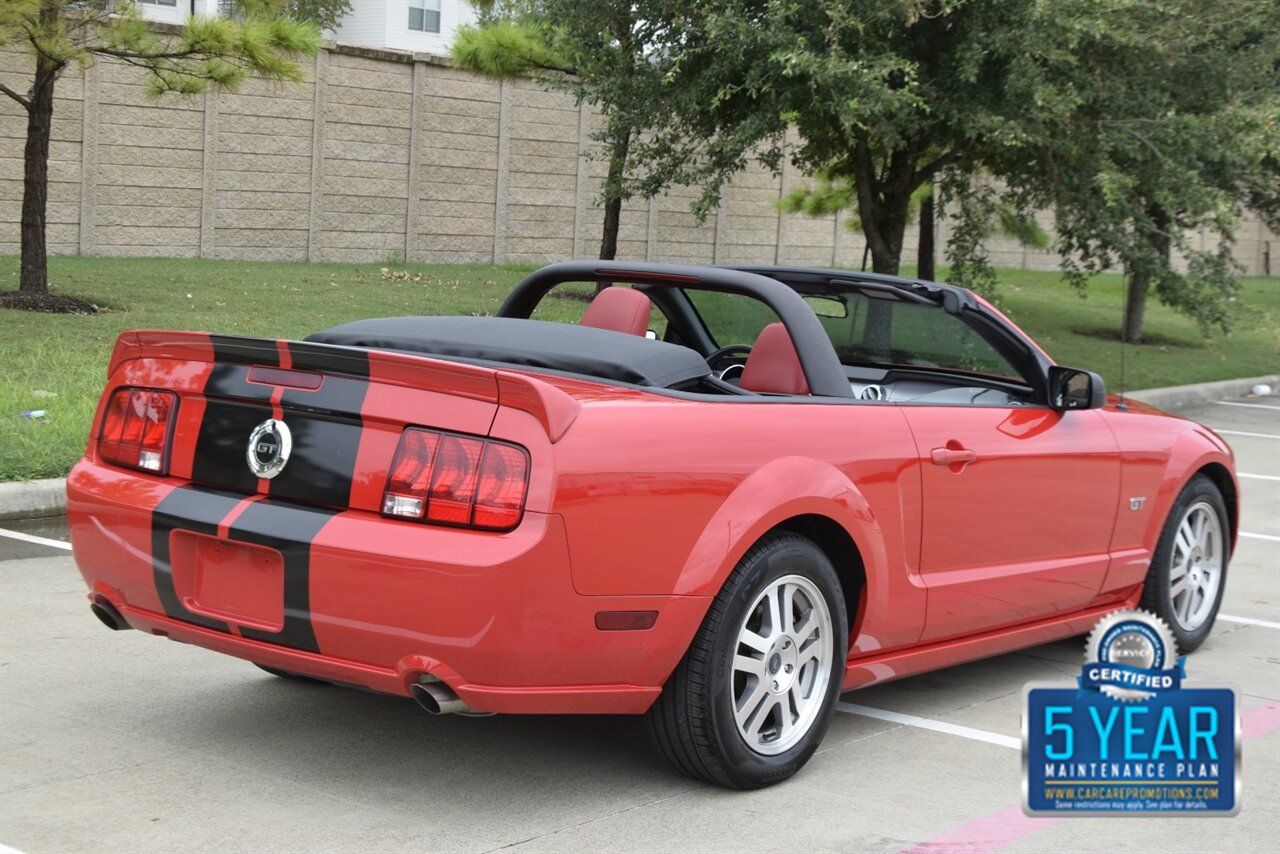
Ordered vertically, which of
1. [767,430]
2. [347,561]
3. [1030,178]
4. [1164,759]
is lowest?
[1164,759]

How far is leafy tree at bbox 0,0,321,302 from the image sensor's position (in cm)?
1352

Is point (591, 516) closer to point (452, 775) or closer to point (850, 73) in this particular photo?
point (452, 775)

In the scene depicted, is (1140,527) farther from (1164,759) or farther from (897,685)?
(1164,759)

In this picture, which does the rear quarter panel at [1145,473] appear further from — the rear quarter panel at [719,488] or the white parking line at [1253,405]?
the white parking line at [1253,405]

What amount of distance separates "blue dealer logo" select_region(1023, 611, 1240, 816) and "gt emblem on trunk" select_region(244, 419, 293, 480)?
1976 millimetres

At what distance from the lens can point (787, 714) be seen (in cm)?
446

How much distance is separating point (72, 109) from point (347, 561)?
17.0 metres

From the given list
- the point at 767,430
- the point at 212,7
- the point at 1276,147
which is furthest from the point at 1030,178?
the point at 212,7

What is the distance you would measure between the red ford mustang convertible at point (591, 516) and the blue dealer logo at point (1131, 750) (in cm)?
76

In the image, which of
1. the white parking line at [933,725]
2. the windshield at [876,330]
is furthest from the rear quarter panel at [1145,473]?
the white parking line at [933,725]

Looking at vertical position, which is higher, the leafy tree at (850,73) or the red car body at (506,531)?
the leafy tree at (850,73)

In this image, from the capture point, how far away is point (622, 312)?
5.30 meters

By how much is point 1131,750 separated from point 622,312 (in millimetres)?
2210

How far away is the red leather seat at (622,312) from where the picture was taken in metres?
5.28
